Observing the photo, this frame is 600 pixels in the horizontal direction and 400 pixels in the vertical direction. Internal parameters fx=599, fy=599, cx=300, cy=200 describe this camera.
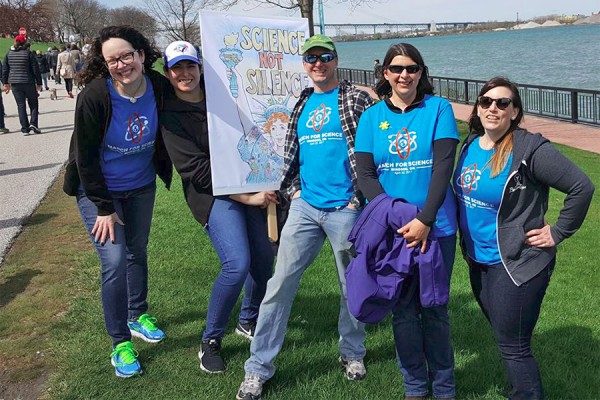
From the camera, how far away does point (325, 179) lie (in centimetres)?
326

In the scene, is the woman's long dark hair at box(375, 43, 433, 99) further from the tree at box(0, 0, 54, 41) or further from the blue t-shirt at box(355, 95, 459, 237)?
the tree at box(0, 0, 54, 41)

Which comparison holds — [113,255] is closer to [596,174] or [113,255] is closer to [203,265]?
[203,265]

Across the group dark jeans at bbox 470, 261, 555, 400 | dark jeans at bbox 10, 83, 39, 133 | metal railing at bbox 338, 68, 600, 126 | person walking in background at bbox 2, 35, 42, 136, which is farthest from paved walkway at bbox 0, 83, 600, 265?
dark jeans at bbox 470, 261, 555, 400

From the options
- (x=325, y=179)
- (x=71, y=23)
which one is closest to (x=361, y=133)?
(x=325, y=179)

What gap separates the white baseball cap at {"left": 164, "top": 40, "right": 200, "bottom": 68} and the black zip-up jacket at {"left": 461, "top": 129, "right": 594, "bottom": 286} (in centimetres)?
179

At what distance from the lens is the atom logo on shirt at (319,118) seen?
3234 mm

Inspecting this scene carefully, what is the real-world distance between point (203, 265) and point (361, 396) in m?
2.63

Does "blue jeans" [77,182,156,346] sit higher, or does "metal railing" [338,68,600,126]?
"metal railing" [338,68,600,126]

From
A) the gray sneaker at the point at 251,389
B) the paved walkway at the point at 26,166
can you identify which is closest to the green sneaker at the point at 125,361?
the gray sneaker at the point at 251,389

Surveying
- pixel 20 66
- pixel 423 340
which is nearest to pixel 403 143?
pixel 423 340

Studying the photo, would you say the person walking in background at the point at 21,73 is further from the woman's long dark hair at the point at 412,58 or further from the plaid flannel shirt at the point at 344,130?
the woman's long dark hair at the point at 412,58

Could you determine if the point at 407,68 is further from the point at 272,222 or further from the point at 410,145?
the point at 272,222

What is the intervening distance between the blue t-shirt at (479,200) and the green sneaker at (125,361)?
6.82 feet

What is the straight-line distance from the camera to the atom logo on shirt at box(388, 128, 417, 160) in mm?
2912
